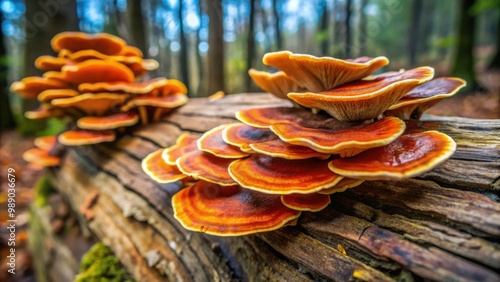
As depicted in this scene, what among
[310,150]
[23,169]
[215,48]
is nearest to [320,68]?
[310,150]

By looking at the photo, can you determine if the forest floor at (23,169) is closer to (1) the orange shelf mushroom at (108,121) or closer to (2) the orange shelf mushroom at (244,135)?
(2) the orange shelf mushroom at (244,135)

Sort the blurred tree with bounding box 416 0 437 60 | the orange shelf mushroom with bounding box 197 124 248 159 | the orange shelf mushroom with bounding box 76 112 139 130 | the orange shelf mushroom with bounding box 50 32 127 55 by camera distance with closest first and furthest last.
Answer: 1. the orange shelf mushroom with bounding box 197 124 248 159
2. the orange shelf mushroom with bounding box 76 112 139 130
3. the orange shelf mushroom with bounding box 50 32 127 55
4. the blurred tree with bounding box 416 0 437 60

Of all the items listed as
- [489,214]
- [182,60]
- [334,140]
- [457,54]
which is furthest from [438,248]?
[182,60]

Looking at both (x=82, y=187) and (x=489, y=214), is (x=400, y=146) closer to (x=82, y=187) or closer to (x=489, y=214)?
(x=489, y=214)

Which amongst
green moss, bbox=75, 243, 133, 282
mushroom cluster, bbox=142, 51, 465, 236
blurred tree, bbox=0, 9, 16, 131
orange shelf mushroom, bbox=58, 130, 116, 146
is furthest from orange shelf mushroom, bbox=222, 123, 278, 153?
blurred tree, bbox=0, 9, 16, 131

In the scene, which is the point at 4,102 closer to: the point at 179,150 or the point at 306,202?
the point at 179,150

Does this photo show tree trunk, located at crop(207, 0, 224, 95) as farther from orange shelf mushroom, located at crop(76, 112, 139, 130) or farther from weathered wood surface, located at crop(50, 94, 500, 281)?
weathered wood surface, located at crop(50, 94, 500, 281)

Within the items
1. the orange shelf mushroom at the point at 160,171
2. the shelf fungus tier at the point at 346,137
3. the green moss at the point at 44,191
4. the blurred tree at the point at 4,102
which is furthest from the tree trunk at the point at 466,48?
the blurred tree at the point at 4,102
